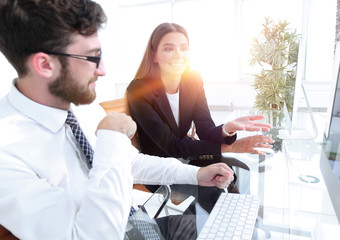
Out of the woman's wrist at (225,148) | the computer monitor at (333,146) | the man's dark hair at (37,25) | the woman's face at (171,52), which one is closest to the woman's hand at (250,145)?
the woman's wrist at (225,148)

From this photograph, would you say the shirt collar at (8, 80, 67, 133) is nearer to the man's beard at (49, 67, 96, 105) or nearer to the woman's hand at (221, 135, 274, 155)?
the man's beard at (49, 67, 96, 105)

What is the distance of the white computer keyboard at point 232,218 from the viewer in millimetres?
719

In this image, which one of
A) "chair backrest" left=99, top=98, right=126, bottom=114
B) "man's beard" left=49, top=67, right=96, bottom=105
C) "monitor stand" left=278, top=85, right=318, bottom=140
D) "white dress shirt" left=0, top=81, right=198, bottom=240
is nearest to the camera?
"white dress shirt" left=0, top=81, right=198, bottom=240

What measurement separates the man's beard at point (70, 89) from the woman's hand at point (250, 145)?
91 cm

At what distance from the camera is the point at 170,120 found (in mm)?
1671

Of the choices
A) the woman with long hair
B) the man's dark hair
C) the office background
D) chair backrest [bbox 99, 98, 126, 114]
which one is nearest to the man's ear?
the man's dark hair

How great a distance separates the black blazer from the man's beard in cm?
71

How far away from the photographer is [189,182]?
1.07 metres

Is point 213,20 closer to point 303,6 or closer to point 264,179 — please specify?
point 303,6

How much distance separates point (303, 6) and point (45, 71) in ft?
14.5

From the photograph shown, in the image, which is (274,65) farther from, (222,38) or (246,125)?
(222,38)

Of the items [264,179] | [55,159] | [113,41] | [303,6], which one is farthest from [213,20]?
[55,159]

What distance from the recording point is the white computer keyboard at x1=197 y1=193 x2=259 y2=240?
72 centimetres

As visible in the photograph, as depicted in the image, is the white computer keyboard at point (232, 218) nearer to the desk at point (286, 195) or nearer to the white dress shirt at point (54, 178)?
the desk at point (286, 195)
